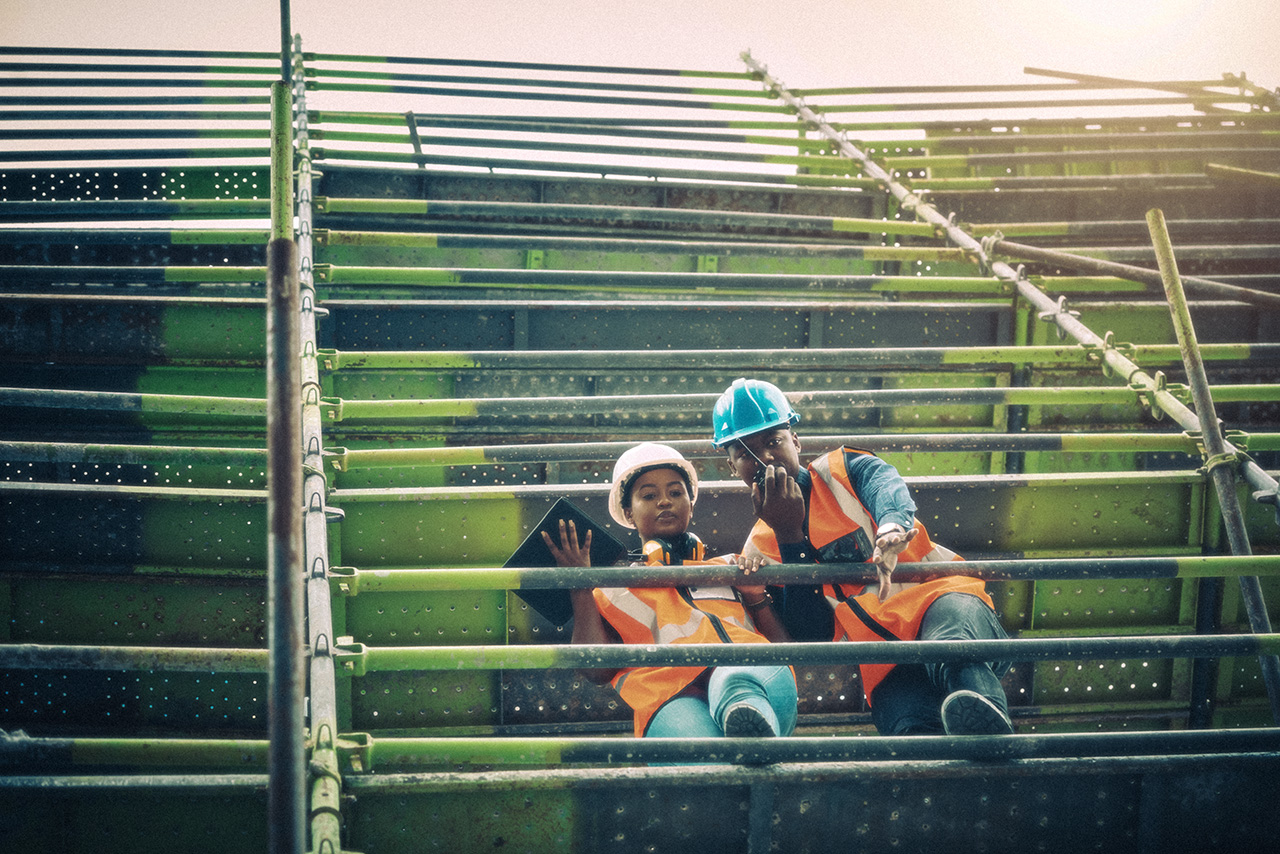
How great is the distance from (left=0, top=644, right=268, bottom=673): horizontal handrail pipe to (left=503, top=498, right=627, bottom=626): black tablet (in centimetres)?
88

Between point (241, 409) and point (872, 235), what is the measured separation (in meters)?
4.61

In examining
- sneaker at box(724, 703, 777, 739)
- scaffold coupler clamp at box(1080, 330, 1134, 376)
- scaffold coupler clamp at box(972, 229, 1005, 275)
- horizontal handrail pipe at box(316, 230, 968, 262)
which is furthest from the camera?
scaffold coupler clamp at box(972, 229, 1005, 275)

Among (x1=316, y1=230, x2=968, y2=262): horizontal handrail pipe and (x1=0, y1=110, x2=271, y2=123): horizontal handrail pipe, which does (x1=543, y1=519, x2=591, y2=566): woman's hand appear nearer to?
(x1=316, y1=230, x2=968, y2=262): horizontal handrail pipe

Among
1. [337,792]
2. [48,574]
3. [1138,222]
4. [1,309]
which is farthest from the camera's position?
[1138,222]

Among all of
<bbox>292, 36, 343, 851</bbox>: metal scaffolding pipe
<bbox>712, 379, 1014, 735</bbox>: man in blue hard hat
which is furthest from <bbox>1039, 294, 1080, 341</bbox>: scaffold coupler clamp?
<bbox>292, 36, 343, 851</bbox>: metal scaffolding pipe

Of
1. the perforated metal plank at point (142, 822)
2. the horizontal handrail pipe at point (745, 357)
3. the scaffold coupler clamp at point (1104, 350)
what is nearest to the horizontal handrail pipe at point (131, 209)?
the horizontal handrail pipe at point (745, 357)

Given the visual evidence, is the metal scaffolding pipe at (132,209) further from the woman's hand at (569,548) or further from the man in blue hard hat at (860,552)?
the man in blue hard hat at (860,552)

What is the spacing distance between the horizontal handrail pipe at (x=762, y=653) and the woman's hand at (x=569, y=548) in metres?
0.47

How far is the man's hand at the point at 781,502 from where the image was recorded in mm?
2654

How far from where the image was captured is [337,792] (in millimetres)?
1771

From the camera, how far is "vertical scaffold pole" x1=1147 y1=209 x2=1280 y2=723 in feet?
8.84

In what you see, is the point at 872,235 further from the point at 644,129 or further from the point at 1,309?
the point at 1,309

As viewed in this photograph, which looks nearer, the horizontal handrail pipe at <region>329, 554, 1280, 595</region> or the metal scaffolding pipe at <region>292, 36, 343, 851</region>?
the metal scaffolding pipe at <region>292, 36, 343, 851</region>

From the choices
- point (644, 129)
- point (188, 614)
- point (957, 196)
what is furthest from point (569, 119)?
point (188, 614)
